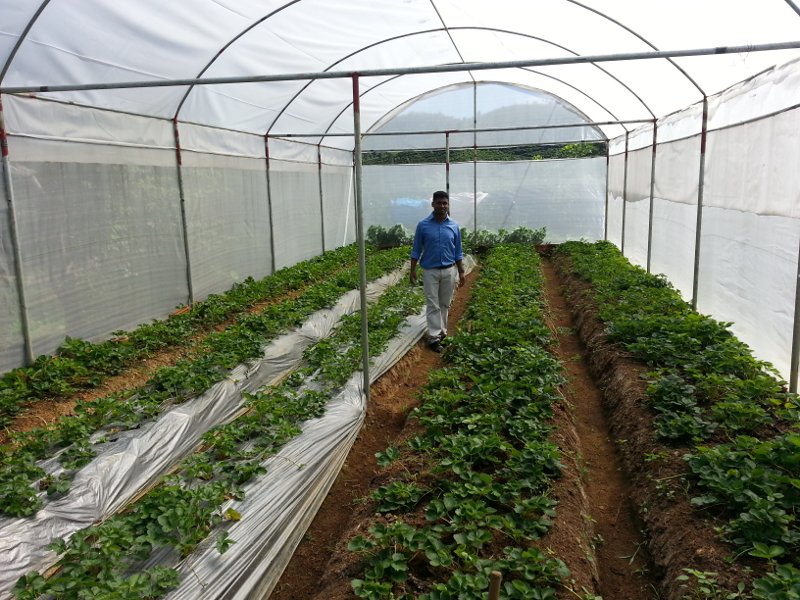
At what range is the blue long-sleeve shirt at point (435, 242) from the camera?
8.18 metres

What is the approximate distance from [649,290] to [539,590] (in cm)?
725

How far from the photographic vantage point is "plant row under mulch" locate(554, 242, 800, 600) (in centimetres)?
314

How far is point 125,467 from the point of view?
15.2 feet

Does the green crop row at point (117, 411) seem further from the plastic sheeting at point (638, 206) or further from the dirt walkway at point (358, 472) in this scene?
the plastic sheeting at point (638, 206)

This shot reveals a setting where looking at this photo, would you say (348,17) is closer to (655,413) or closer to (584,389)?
(584,389)

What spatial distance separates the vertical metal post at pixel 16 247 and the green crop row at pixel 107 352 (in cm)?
26

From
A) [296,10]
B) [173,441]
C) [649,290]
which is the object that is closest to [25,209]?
[173,441]

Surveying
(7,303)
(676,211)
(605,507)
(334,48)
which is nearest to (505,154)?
(676,211)

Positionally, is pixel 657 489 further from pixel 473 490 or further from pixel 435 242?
pixel 435 242

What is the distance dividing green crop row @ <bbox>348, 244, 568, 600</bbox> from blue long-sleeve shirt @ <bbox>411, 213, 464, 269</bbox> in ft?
6.51

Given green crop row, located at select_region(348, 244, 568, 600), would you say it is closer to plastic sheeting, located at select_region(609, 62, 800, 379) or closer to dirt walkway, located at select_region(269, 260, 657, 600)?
dirt walkway, located at select_region(269, 260, 657, 600)

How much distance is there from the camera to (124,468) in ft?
15.1

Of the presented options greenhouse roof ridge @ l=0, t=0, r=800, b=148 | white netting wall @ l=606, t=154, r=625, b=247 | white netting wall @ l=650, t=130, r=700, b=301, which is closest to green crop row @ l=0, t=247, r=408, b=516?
greenhouse roof ridge @ l=0, t=0, r=800, b=148

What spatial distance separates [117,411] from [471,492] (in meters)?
3.46
